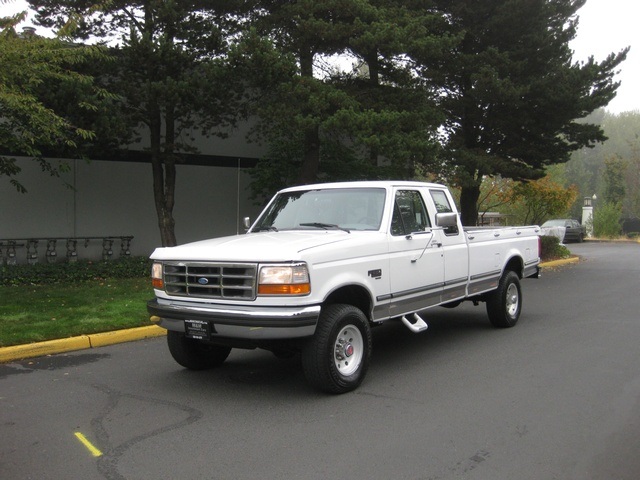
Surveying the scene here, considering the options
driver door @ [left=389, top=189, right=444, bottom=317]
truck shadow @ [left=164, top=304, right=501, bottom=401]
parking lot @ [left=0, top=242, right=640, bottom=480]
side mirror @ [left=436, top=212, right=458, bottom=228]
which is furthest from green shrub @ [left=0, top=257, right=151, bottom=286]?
side mirror @ [left=436, top=212, right=458, bottom=228]

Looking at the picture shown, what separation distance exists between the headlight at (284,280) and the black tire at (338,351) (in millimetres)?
461

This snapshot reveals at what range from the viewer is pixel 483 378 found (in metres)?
6.14

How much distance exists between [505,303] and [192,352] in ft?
15.9

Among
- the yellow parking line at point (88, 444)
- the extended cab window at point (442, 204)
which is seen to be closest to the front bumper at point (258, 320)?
the yellow parking line at point (88, 444)

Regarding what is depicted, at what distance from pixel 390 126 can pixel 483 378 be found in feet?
27.3

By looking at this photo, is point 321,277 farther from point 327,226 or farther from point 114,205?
point 114,205

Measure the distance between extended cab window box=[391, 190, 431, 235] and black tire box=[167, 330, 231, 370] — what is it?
2.46 m

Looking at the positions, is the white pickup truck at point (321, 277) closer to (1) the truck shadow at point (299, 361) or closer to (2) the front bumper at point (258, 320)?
(2) the front bumper at point (258, 320)

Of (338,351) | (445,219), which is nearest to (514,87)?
(445,219)

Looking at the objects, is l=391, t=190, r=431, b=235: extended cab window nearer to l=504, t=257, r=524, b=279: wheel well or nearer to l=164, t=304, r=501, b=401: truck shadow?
l=164, t=304, r=501, b=401: truck shadow

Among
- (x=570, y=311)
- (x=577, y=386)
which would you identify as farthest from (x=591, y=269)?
(x=577, y=386)

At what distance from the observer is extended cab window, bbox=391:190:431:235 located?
6.61 m

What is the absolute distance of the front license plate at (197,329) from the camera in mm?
5379

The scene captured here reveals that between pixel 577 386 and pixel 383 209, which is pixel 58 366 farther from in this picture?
pixel 577 386
